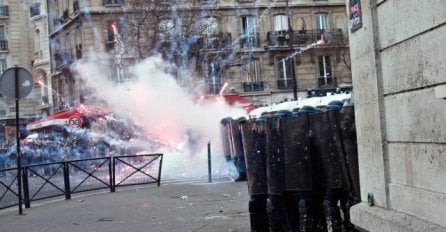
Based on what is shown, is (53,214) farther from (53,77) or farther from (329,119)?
(53,77)

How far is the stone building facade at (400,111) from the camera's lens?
359cm

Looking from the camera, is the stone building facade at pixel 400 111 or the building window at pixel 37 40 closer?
the stone building facade at pixel 400 111

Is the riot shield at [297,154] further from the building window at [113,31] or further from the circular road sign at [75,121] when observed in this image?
the building window at [113,31]

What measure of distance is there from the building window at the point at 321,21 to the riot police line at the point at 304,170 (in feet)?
111

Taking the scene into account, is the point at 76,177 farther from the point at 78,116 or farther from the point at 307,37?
the point at 307,37

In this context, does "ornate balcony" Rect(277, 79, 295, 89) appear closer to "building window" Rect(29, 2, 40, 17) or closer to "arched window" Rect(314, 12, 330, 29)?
"arched window" Rect(314, 12, 330, 29)

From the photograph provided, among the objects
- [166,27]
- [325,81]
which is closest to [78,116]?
[166,27]

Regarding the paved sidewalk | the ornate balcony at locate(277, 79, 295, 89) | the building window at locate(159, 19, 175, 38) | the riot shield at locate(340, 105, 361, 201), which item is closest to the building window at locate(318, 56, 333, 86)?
the ornate balcony at locate(277, 79, 295, 89)

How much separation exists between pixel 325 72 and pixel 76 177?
91.6ft

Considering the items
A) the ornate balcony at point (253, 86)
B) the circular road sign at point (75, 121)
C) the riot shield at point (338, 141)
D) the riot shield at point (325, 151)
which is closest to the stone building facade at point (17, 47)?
the ornate balcony at point (253, 86)

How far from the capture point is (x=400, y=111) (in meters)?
4.07

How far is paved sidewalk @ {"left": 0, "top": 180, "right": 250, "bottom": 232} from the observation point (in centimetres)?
883

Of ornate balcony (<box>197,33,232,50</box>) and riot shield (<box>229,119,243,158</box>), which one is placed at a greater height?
ornate balcony (<box>197,33,232,50</box>)

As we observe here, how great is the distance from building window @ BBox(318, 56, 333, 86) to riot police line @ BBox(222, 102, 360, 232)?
1299 inches
